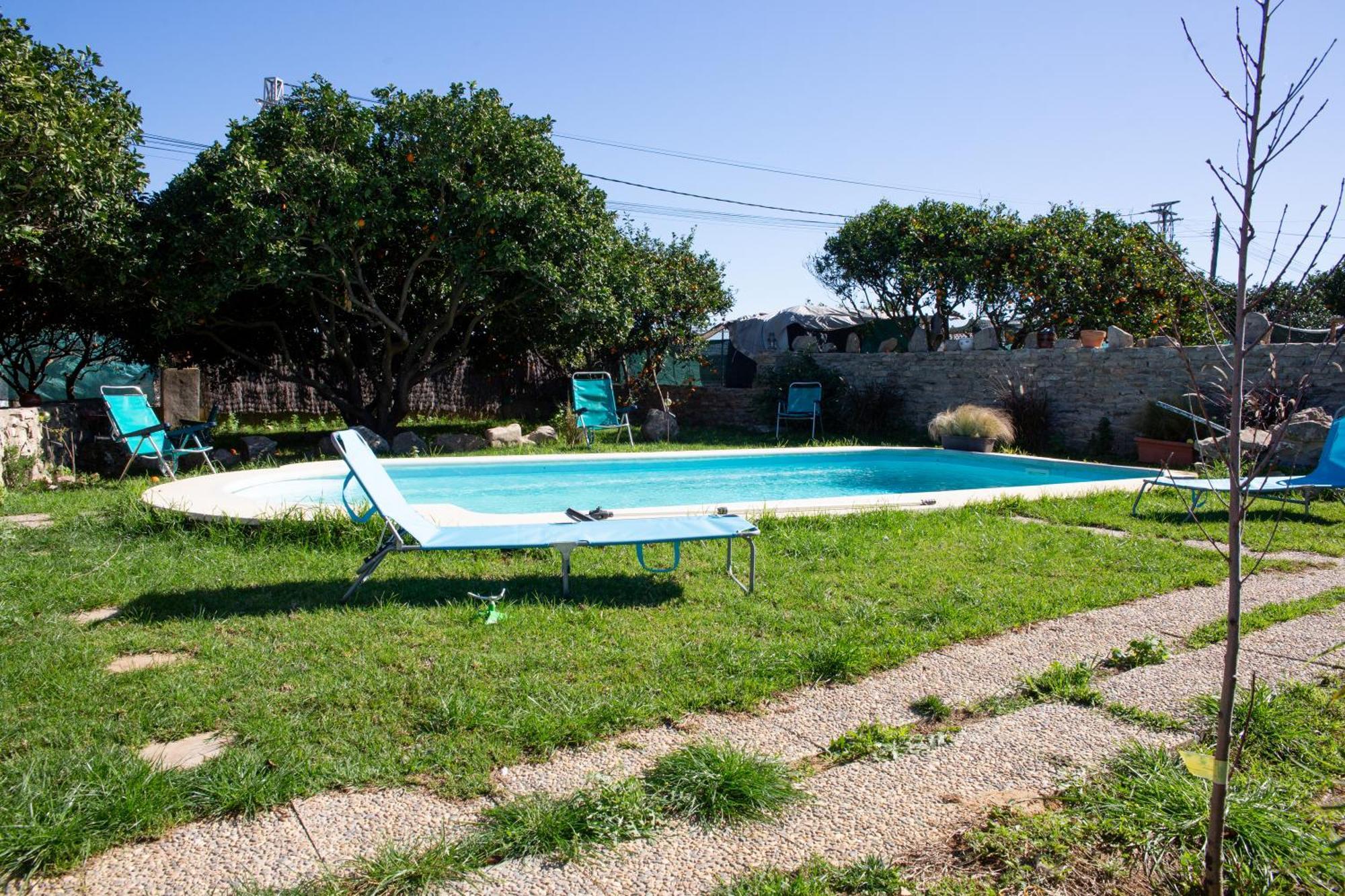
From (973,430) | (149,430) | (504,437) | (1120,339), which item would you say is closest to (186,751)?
(149,430)

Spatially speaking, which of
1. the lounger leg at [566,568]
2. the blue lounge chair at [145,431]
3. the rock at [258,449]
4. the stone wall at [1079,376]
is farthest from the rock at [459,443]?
the lounger leg at [566,568]

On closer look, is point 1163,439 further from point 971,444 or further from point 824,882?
point 824,882

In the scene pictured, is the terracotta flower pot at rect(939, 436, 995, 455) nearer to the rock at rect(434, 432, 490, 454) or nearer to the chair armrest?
the rock at rect(434, 432, 490, 454)

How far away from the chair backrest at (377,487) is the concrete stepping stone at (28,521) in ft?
9.48

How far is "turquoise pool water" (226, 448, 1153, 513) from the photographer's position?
27.2 ft

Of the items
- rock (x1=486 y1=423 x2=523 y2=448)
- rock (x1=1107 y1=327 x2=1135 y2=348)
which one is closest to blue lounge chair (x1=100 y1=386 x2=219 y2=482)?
rock (x1=486 y1=423 x2=523 y2=448)

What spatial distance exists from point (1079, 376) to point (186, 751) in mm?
12044

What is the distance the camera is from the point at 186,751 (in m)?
2.40

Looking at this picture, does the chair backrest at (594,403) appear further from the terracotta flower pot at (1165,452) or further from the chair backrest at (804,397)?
the terracotta flower pot at (1165,452)

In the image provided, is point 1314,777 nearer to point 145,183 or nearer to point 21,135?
point 21,135

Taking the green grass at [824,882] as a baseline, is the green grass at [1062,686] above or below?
above

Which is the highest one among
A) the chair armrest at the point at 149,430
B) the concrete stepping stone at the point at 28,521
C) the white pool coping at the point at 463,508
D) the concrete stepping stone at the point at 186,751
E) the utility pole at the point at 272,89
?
the utility pole at the point at 272,89

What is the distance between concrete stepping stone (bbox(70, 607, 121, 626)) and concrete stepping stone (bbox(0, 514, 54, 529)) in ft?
7.33

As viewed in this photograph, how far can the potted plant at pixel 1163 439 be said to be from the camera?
984cm
